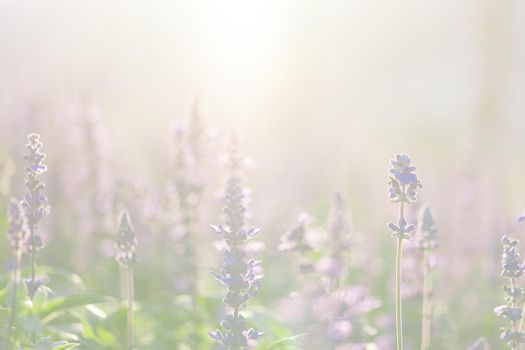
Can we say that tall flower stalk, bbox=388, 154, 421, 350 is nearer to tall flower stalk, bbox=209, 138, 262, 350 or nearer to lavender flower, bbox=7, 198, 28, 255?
tall flower stalk, bbox=209, 138, 262, 350

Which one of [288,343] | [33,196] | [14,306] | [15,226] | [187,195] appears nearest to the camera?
[14,306]

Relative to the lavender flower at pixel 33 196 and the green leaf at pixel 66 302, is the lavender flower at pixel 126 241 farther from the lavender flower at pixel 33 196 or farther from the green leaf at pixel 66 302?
the lavender flower at pixel 33 196

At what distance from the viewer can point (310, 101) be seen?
34.4m

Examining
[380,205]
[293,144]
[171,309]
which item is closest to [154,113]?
[293,144]

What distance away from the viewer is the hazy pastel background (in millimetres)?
10078

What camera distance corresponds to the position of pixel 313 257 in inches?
339

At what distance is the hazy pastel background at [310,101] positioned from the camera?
10.1 meters

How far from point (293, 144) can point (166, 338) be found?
18.2 metres

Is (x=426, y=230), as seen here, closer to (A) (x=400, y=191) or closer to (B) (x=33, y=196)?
(A) (x=400, y=191)

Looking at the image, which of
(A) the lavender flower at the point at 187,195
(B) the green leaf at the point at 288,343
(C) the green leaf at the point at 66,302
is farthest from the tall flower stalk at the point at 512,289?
(A) the lavender flower at the point at 187,195

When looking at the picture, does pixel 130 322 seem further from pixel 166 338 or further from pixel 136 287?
pixel 136 287

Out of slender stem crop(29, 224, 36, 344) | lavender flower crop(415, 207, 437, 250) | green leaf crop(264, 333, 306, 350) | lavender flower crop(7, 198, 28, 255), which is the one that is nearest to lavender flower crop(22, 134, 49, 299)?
slender stem crop(29, 224, 36, 344)

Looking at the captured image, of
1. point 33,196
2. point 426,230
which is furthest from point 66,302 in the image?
point 426,230

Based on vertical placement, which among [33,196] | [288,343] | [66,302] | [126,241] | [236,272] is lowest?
[288,343]
